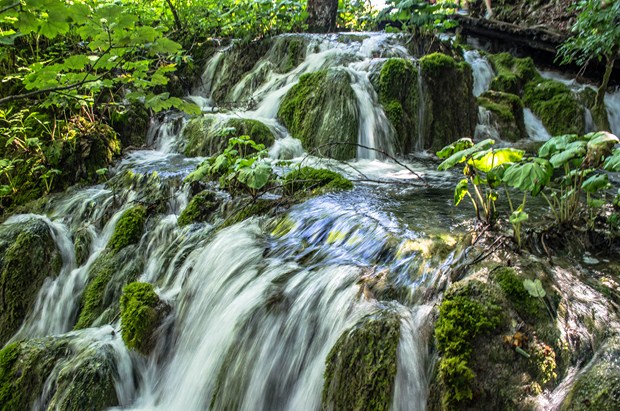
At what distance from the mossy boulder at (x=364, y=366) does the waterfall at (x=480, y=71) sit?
8.42 meters

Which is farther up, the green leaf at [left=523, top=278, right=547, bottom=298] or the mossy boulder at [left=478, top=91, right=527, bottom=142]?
the green leaf at [left=523, top=278, right=547, bottom=298]

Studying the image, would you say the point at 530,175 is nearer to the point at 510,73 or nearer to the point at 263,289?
the point at 263,289

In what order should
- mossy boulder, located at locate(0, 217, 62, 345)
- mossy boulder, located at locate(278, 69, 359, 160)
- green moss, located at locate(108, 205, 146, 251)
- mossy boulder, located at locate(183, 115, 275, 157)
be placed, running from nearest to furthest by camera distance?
mossy boulder, located at locate(0, 217, 62, 345) < green moss, located at locate(108, 205, 146, 251) < mossy boulder, located at locate(278, 69, 359, 160) < mossy boulder, located at locate(183, 115, 275, 157)

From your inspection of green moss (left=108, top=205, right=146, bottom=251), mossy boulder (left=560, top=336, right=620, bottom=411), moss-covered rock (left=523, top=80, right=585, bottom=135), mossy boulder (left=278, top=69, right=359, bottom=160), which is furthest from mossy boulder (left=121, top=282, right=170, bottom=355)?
moss-covered rock (left=523, top=80, right=585, bottom=135)

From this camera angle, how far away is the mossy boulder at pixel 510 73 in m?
9.52

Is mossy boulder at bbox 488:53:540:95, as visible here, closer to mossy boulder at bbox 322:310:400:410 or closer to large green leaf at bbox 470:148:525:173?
large green leaf at bbox 470:148:525:173

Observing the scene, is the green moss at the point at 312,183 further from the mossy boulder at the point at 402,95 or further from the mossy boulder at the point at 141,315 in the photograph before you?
the mossy boulder at the point at 402,95

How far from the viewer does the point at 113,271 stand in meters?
4.41

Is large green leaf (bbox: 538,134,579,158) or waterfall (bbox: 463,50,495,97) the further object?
waterfall (bbox: 463,50,495,97)

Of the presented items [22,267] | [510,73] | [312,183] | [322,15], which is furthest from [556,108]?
[22,267]

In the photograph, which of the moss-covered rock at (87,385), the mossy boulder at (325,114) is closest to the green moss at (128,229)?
the moss-covered rock at (87,385)

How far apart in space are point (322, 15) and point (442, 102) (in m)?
5.33

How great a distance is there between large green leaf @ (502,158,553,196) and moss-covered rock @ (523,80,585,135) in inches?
277

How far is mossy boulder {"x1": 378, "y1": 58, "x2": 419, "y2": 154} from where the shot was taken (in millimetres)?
6598
